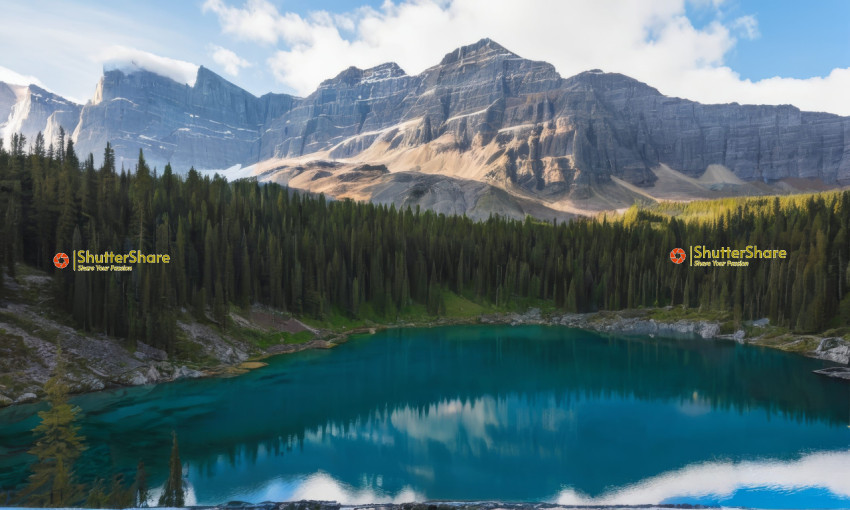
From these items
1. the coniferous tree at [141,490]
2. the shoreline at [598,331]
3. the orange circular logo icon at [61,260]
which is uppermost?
the orange circular logo icon at [61,260]

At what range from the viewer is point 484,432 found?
46.9 metres

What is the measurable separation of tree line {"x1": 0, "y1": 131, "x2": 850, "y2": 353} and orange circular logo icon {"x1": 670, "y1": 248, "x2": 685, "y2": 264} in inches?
63.5

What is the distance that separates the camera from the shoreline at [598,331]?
62344 millimetres

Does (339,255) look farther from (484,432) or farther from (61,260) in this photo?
(484,432)

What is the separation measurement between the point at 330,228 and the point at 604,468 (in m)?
85.3

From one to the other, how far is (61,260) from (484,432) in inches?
2095

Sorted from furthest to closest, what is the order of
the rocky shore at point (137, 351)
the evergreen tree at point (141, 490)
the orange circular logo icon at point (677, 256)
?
the orange circular logo icon at point (677, 256) → the rocky shore at point (137, 351) → the evergreen tree at point (141, 490)

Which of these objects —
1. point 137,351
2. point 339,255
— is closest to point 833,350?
point 339,255

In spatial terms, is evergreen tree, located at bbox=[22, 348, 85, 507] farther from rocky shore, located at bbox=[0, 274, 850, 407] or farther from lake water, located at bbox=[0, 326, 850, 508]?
rocky shore, located at bbox=[0, 274, 850, 407]

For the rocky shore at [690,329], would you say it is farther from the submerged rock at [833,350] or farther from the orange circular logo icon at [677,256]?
the orange circular logo icon at [677,256]

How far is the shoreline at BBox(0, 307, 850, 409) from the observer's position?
2454 inches

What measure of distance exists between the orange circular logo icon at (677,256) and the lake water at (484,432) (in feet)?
173

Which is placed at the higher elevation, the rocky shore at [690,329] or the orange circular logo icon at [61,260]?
the orange circular logo icon at [61,260]

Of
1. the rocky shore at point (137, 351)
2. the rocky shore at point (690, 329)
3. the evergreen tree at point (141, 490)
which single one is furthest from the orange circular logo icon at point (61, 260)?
the rocky shore at point (690, 329)
